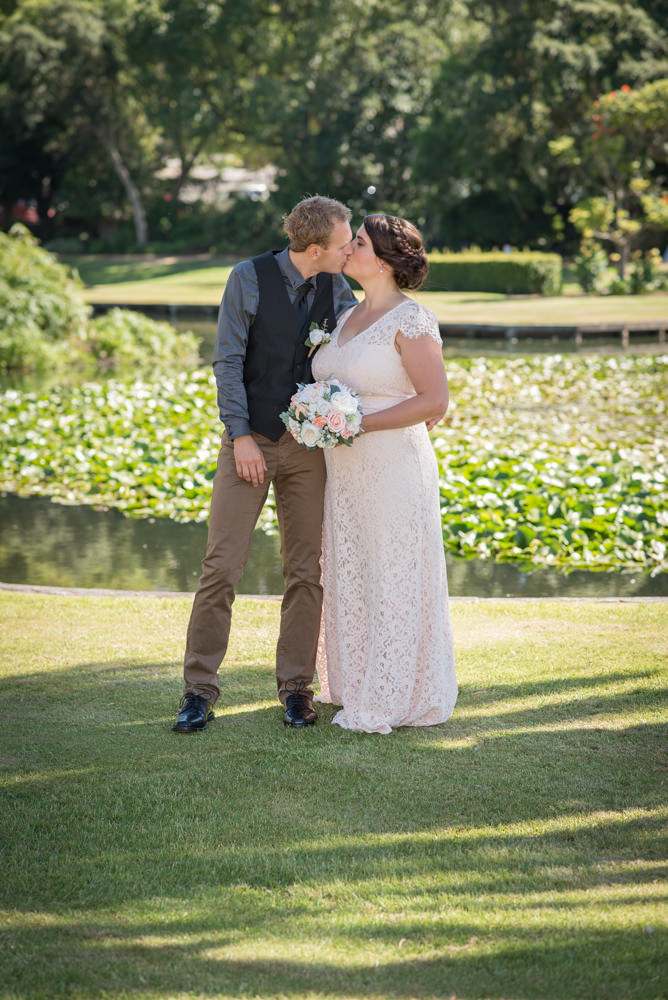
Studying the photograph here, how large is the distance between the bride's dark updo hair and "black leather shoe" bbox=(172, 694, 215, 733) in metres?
1.95

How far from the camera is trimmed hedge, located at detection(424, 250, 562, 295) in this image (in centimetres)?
3169

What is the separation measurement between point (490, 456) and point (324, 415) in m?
6.24

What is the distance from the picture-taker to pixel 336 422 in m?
4.19

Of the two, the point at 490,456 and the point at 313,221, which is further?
the point at 490,456

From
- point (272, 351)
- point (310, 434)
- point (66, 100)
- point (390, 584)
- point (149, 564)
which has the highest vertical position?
point (66, 100)

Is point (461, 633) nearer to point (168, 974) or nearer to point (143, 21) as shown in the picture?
point (168, 974)

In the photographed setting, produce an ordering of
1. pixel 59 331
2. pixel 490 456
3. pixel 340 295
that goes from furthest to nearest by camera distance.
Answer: pixel 59 331
pixel 490 456
pixel 340 295

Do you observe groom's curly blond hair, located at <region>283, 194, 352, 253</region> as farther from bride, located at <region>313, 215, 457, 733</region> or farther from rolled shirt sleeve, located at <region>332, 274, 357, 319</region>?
rolled shirt sleeve, located at <region>332, 274, 357, 319</region>

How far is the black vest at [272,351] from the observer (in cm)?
441

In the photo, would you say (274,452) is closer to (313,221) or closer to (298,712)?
(313,221)

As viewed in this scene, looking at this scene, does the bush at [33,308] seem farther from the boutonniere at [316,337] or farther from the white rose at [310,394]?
the white rose at [310,394]

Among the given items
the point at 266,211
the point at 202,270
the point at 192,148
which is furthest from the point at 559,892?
the point at 192,148

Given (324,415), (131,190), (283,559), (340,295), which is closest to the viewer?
(324,415)

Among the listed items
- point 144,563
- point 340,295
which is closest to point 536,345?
point 144,563
